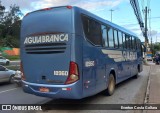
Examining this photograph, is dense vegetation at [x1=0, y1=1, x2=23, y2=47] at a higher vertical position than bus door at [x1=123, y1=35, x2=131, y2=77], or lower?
higher

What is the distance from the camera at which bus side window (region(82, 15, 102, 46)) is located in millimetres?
8920

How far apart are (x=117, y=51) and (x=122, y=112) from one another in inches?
186

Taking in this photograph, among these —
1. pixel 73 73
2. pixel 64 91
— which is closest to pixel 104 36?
pixel 73 73

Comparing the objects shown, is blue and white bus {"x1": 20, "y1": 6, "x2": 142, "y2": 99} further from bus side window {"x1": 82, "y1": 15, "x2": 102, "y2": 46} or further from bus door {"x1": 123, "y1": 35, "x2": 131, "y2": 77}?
bus door {"x1": 123, "y1": 35, "x2": 131, "y2": 77}

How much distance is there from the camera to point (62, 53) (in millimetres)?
8344

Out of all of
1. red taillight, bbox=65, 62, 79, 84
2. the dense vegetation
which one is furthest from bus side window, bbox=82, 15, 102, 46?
the dense vegetation

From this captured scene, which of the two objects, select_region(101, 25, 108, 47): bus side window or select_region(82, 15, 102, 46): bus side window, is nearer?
select_region(82, 15, 102, 46): bus side window

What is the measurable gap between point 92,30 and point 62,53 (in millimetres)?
1667

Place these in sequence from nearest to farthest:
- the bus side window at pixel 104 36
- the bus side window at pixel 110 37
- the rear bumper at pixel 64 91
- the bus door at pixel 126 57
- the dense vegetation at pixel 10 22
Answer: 1. the rear bumper at pixel 64 91
2. the bus side window at pixel 104 36
3. the bus side window at pixel 110 37
4. the bus door at pixel 126 57
5. the dense vegetation at pixel 10 22

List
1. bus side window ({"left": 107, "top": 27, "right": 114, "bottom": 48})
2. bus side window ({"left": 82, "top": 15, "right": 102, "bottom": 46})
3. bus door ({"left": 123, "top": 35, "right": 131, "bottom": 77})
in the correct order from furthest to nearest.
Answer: bus door ({"left": 123, "top": 35, "right": 131, "bottom": 77}), bus side window ({"left": 107, "top": 27, "right": 114, "bottom": 48}), bus side window ({"left": 82, "top": 15, "right": 102, "bottom": 46})

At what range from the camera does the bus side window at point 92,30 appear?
8.92 metres

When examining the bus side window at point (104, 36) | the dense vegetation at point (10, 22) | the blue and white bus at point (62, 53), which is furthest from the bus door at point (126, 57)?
the dense vegetation at point (10, 22)

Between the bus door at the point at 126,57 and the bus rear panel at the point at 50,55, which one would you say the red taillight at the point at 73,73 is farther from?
the bus door at the point at 126,57

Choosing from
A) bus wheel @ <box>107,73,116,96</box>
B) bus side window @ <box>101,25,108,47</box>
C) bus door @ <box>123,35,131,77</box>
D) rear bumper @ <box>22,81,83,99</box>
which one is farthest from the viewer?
bus door @ <box>123,35,131,77</box>
